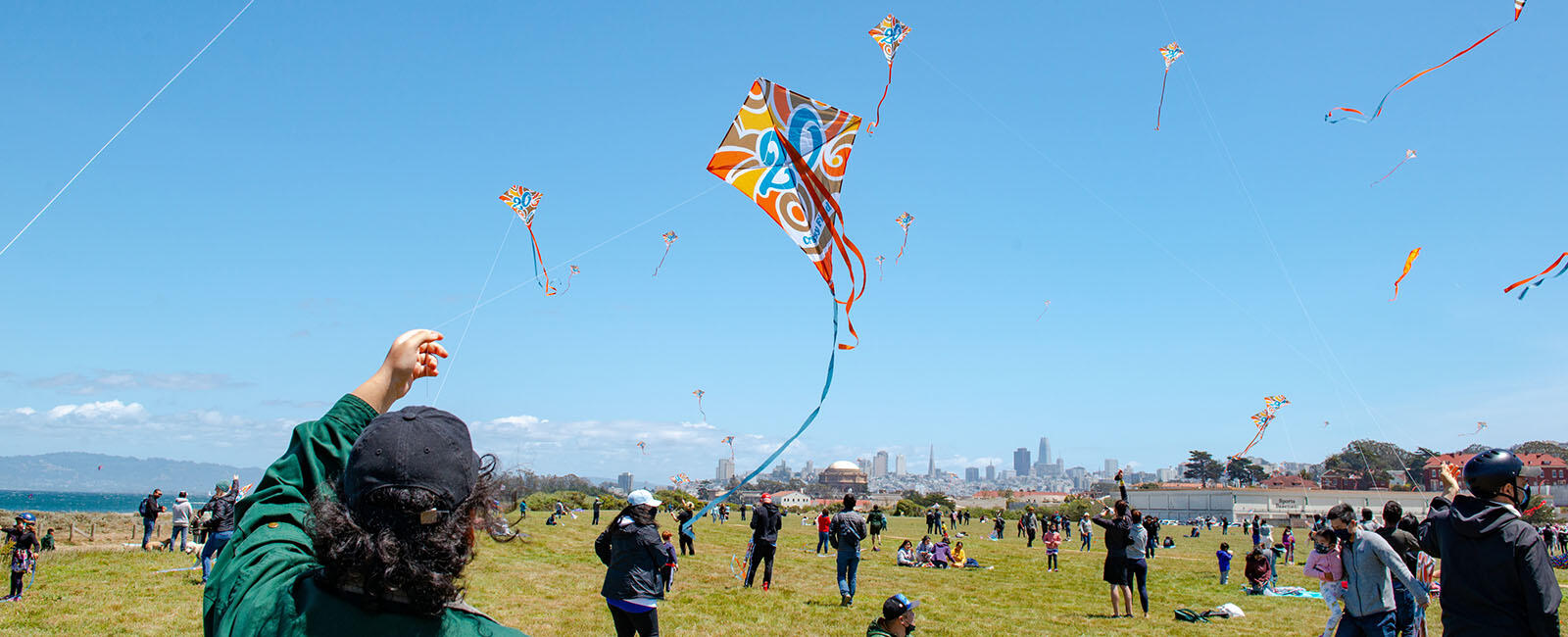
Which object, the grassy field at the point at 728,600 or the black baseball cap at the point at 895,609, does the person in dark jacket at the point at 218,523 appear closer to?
the grassy field at the point at 728,600

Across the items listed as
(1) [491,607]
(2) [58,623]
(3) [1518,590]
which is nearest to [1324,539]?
(3) [1518,590]

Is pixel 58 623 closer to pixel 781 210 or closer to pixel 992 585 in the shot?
pixel 781 210

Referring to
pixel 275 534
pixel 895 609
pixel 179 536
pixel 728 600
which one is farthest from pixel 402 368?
pixel 179 536

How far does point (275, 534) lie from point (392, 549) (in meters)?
0.24

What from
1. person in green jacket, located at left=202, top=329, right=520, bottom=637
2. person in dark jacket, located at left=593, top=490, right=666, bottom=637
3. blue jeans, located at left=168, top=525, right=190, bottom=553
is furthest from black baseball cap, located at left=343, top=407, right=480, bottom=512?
blue jeans, located at left=168, top=525, right=190, bottom=553

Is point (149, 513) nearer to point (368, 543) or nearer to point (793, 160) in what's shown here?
point (793, 160)

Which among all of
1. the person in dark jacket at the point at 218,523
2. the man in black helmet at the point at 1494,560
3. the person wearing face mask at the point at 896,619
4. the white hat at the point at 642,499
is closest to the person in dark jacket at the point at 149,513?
the person in dark jacket at the point at 218,523

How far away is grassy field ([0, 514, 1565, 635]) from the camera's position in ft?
32.1

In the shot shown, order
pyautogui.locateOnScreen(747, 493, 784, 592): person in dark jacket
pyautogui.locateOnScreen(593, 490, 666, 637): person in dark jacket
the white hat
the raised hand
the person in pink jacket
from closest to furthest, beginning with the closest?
the raised hand < the person in pink jacket < pyautogui.locateOnScreen(593, 490, 666, 637): person in dark jacket < the white hat < pyautogui.locateOnScreen(747, 493, 784, 592): person in dark jacket

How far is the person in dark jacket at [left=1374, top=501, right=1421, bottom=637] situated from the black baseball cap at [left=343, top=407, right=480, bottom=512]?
619 centimetres

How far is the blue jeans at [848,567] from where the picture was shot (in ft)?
38.5

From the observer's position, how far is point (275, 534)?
134 cm

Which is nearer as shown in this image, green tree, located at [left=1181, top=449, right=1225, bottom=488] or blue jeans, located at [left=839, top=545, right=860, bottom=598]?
blue jeans, located at [left=839, top=545, right=860, bottom=598]

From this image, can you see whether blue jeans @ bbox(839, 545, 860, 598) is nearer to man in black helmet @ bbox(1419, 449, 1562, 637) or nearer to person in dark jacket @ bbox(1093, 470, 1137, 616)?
person in dark jacket @ bbox(1093, 470, 1137, 616)
